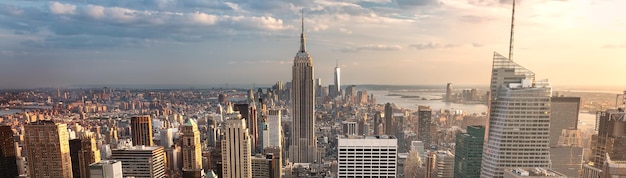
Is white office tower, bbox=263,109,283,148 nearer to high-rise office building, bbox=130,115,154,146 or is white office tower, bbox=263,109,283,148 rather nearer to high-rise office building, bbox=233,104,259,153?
high-rise office building, bbox=233,104,259,153

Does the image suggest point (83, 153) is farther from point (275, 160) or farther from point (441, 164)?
point (441, 164)

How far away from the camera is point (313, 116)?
59.6 feet

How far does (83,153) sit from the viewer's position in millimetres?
8875

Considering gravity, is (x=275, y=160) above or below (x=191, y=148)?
below

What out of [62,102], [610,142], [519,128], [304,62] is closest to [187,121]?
[62,102]

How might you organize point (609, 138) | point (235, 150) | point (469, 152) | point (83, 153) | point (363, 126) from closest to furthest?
point (609, 138) < point (83, 153) < point (469, 152) < point (235, 150) < point (363, 126)

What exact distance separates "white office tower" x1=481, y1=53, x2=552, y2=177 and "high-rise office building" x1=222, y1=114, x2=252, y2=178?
250 inches

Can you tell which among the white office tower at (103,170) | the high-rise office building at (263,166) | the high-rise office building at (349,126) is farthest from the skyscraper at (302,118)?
the white office tower at (103,170)

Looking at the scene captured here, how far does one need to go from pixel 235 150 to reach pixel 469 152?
659 centimetres

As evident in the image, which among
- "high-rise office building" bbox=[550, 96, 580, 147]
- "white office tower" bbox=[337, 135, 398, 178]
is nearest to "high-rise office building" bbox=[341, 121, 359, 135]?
"white office tower" bbox=[337, 135, 398, 178]

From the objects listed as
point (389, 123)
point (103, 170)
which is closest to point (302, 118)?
point (389, 123)

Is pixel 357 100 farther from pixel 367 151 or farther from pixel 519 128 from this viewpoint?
pixel 519 128

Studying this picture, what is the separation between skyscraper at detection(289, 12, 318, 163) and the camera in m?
16.5

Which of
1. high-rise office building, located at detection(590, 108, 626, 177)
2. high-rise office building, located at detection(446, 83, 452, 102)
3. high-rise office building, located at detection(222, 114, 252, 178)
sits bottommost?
high-rise office building, located at detection(222, 114, 252, 178)
